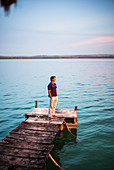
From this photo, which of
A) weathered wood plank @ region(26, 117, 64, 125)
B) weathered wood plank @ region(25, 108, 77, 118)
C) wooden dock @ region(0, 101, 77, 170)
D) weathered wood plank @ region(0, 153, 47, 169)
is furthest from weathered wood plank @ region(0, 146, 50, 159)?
weathered wood plank @ region(25, 108, 77, 118)

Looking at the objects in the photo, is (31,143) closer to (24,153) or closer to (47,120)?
(24,153)

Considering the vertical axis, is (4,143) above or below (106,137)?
above

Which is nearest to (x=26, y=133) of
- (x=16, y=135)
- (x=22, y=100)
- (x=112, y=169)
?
(x=16, y=135)

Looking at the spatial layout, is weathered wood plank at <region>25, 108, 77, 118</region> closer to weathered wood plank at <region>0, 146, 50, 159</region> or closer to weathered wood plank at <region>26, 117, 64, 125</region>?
weathered wood plank at <region>26, 117, 64, 125</region>

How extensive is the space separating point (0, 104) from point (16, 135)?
10.8 m

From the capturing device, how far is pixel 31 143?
22.4 feet

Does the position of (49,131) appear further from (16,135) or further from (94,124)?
(94,124)

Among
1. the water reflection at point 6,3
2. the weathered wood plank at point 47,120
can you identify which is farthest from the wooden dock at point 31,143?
the water reflection at point 6,3

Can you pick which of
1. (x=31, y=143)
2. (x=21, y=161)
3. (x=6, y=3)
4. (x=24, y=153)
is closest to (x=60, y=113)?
(x=31, y=143)

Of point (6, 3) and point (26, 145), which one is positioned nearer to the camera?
point (6, 3)

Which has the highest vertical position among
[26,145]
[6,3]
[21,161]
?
[6,3]

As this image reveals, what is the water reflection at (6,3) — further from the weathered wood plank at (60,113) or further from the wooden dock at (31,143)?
the weathered wood plank at (60,113)

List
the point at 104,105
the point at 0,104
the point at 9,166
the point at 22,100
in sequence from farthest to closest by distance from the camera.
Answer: the point at 22,100 → the point at 0,104 → the point at 104,105 → the point at 9,166

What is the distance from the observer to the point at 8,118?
13.5 metres
